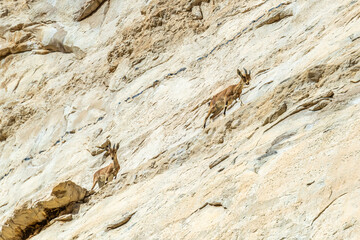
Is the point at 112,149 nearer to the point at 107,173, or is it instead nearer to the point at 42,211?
the point at 107,173

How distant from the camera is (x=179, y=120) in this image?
10711 millimetres

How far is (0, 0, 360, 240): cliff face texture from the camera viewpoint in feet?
19.0

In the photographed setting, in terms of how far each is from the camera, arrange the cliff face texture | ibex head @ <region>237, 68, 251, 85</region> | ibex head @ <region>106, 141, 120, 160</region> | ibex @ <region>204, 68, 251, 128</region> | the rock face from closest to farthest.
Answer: the cliff face texture < ibex @ <region>204, 68, 251, 128</region> < ibex head @ <region>237, 68, 251, 85</region> < the rock face < ibex head @ <region>106, 141, 120, 160</region>

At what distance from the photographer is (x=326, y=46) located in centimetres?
869

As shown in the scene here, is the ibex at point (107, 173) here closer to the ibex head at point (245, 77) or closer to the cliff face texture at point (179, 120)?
the cliff face texture at point (179, 120)

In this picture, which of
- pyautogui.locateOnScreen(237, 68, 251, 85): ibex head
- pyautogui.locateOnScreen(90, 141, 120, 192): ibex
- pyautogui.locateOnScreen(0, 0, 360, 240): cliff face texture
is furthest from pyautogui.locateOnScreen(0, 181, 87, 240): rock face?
pyautogui.locateOnScreen(237, 68, 251, 85): ibex head

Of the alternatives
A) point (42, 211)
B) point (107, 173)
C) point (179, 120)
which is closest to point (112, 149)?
point (107, 173)

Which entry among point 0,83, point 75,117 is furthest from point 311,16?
point 0,83

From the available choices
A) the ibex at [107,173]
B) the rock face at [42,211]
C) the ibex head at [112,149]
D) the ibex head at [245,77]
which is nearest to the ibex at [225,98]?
the ibex head at [245,77]

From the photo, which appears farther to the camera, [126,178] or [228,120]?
[126,178]

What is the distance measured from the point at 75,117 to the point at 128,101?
2152mm

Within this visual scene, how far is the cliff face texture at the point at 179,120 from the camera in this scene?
580 cm

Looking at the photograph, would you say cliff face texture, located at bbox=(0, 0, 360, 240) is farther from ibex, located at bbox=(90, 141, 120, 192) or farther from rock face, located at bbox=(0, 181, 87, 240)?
ibex, located at bbox=(90, 141, 120, 192)

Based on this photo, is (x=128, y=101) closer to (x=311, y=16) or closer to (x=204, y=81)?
(x=204, y=81)
